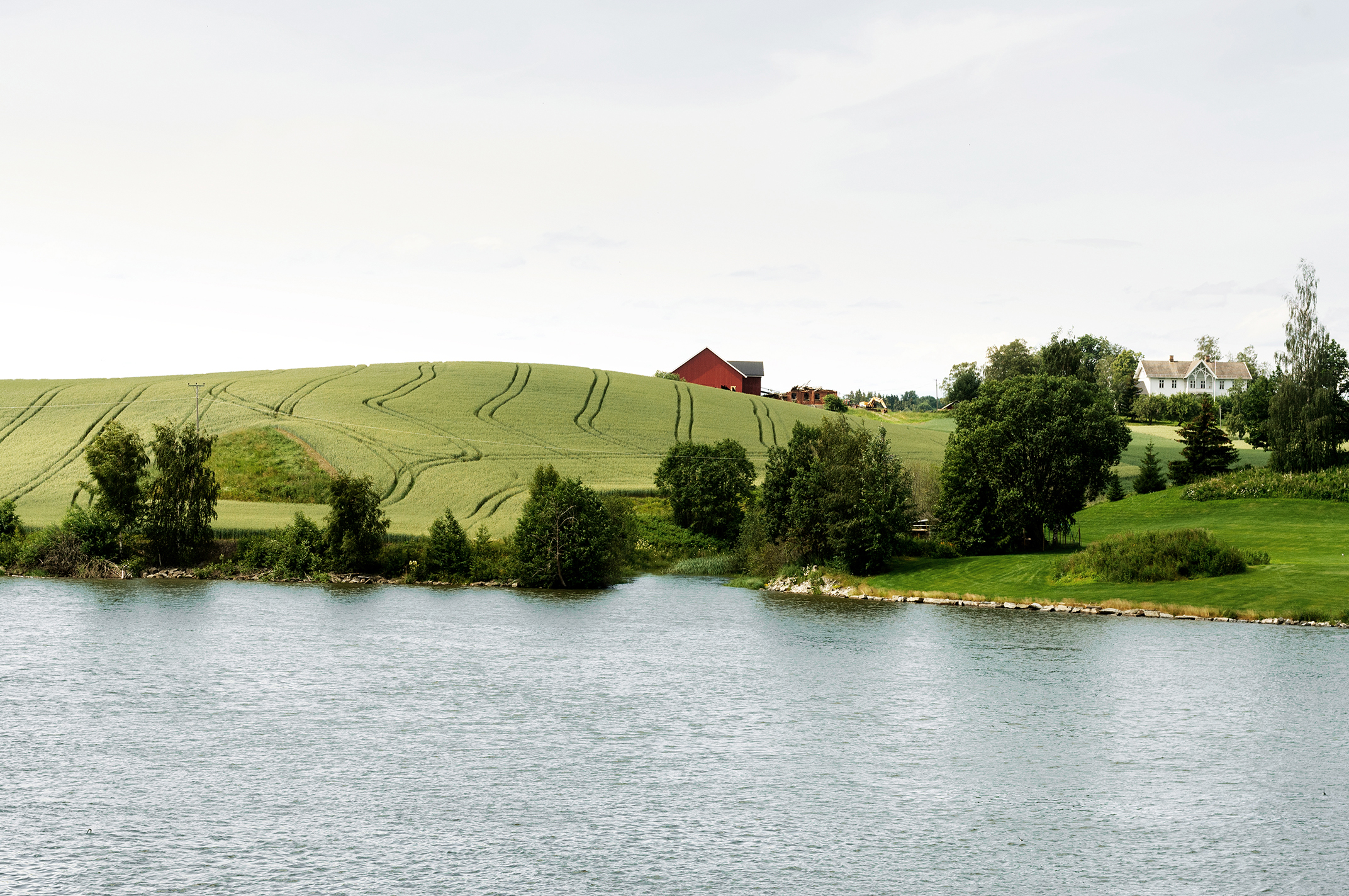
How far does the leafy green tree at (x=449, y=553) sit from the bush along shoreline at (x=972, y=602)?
22.2m

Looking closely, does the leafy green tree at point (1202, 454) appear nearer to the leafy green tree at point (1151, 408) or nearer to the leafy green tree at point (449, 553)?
the leafy green tree at point (449, 553)

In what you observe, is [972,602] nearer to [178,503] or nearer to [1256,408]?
[178,503]

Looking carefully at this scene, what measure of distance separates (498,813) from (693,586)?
54.2 metres

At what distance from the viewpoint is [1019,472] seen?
84.0m

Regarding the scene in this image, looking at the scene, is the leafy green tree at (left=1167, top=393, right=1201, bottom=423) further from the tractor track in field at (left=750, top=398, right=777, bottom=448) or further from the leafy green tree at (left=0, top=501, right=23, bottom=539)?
the leafy green tree at (left=0, top=501, right=23, bottom=539)

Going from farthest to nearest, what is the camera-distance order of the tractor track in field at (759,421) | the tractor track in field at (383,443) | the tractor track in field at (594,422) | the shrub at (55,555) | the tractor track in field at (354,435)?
1. the tractor track in field at (759,421)
2. the tractor track in field at (594,422)
3. the tractor track in field at (354,435)
4. the tractor track in field at (383,443)
5. the shrub at (55,555)

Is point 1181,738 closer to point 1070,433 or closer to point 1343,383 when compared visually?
point 1070,433

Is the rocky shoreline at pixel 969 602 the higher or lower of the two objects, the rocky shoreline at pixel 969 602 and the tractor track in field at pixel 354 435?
the lower

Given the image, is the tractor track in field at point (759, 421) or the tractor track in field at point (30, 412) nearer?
the tractor track in field at point (30, 412)

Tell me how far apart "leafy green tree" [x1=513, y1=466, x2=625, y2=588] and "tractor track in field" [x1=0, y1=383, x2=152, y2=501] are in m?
35.6

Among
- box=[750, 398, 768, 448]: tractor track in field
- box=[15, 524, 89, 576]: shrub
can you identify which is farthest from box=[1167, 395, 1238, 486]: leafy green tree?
box=[15, 524, 89, 576]: shrub

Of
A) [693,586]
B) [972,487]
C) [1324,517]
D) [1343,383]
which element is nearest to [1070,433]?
[972,487]

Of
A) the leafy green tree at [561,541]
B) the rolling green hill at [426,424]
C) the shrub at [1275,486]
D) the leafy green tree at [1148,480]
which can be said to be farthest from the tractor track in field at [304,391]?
the shrub at [1275,486]

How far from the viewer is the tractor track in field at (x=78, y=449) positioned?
97812 millimetres
